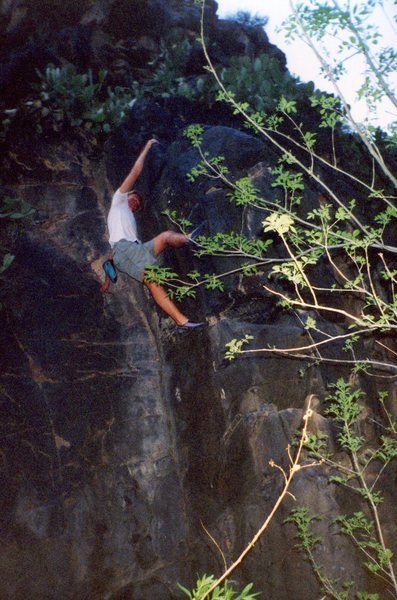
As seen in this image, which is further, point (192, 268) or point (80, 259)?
point (80, 259)

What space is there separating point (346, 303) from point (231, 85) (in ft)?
14.9

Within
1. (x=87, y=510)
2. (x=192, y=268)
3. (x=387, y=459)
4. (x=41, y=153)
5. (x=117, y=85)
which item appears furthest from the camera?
(x=117, y=85)

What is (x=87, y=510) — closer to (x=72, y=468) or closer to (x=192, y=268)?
(x=72, y=468)

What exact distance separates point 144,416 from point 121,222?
2995mm

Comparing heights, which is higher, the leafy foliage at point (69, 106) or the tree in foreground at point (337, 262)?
the leafy foliage at point (69, 106)

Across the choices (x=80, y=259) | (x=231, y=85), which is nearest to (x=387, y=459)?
(x=80, y=259)

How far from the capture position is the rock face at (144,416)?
600cm

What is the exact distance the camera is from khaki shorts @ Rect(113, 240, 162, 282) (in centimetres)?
716

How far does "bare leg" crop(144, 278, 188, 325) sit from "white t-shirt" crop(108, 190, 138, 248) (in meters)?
0.83

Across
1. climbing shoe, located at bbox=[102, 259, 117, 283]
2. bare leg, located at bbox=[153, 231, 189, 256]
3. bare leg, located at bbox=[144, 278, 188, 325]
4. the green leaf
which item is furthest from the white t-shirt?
the green leaf

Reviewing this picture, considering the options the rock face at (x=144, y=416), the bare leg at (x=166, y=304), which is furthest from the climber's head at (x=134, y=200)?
the bare leg at (x=166, y=304)

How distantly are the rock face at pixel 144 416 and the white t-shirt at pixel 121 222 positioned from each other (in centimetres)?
57

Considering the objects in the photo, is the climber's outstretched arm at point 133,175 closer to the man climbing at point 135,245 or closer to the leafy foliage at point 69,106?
the man climbing at point 135,245

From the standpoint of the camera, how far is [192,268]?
729 cm
